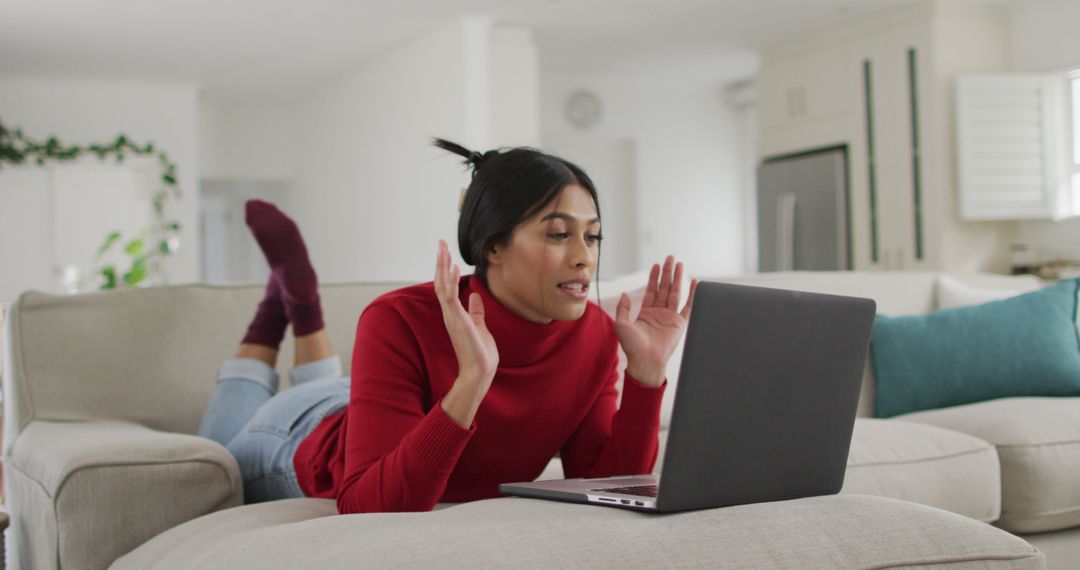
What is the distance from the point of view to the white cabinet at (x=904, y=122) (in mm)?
7090

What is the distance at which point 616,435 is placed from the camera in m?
1.64

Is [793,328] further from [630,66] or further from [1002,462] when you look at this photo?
[630,66]

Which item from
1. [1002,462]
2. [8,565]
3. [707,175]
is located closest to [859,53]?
[707,175]

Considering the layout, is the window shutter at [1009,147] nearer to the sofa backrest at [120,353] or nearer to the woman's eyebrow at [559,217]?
the sofa backrest at [120,353]

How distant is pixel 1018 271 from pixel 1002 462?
5162 millimetres

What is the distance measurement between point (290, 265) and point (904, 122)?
19.8 feet

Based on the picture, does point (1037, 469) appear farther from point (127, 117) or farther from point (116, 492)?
point (127, 117)

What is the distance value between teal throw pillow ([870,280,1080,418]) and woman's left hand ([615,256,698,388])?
1.63m

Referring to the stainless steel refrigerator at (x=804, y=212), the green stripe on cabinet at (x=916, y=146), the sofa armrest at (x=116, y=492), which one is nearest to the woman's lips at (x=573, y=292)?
the sofa armrest at (x=116, y=492)

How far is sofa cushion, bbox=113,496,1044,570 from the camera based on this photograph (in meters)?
1.08

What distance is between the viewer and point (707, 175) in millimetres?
10539

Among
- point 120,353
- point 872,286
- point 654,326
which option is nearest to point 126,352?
point 120,353

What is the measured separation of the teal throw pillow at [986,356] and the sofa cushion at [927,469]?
0.53 metres

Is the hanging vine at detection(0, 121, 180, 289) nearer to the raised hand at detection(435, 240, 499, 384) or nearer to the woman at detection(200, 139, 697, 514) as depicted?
the woman at detection(200, 139, 697, 514)
